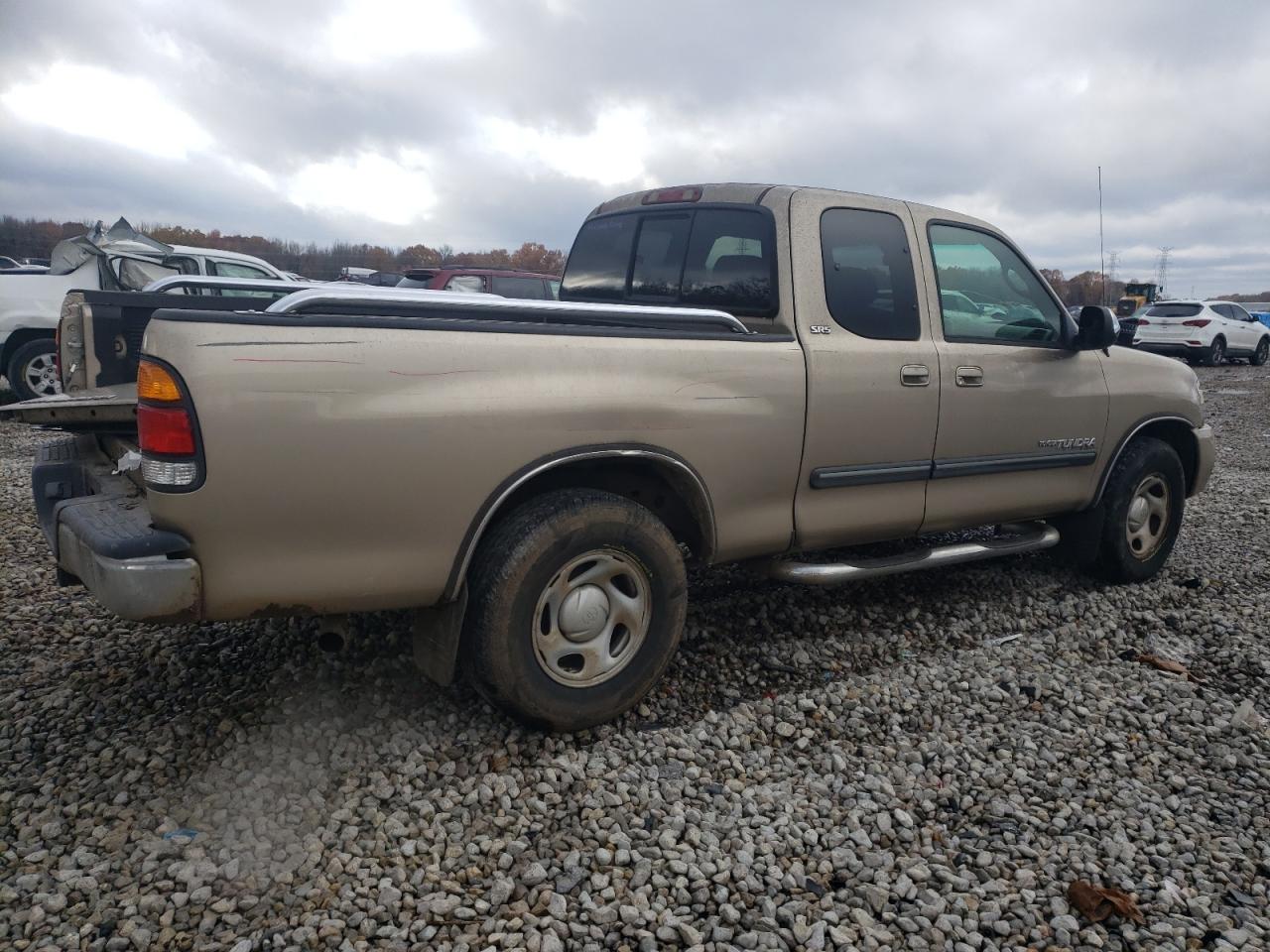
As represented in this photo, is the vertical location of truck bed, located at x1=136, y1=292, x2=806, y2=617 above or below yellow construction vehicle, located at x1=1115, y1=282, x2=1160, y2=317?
below

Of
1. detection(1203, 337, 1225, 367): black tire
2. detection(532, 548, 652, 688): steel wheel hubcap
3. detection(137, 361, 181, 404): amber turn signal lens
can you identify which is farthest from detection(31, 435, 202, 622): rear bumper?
detection(1203, 337, 1225, 367): black tire

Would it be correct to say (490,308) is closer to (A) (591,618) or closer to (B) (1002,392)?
(A) (591,618)

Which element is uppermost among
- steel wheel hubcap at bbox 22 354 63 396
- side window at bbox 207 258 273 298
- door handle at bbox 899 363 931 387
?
side window at bbox 207 258 273 298

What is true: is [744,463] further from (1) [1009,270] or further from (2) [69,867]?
(2) [69,867]

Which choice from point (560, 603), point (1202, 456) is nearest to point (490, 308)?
point (560, 603)

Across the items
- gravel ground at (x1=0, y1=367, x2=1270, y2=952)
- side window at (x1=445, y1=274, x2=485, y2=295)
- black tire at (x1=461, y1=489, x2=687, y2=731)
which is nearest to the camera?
gravel ground at (x1=0, y1=367, x2=1270, y2=952)

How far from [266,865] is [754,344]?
2298 mm

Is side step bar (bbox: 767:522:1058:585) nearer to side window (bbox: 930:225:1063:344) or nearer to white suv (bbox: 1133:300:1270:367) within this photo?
side window (bbox: 930:225:1063:344)

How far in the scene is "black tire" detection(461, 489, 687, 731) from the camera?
3037 mm

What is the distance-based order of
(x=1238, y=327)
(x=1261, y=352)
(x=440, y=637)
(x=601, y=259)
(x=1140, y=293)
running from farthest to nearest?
(x=1140, y=293)
(x=1261, y=352)
(x=1238, y=327)
(x=601, y=259)
(x=440, y=637)

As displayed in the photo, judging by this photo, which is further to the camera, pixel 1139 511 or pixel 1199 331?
pixel 1199 331

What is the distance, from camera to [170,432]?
2.54 m

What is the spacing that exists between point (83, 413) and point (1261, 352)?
88.3 feet

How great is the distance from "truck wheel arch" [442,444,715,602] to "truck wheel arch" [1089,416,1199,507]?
8.36 ft
